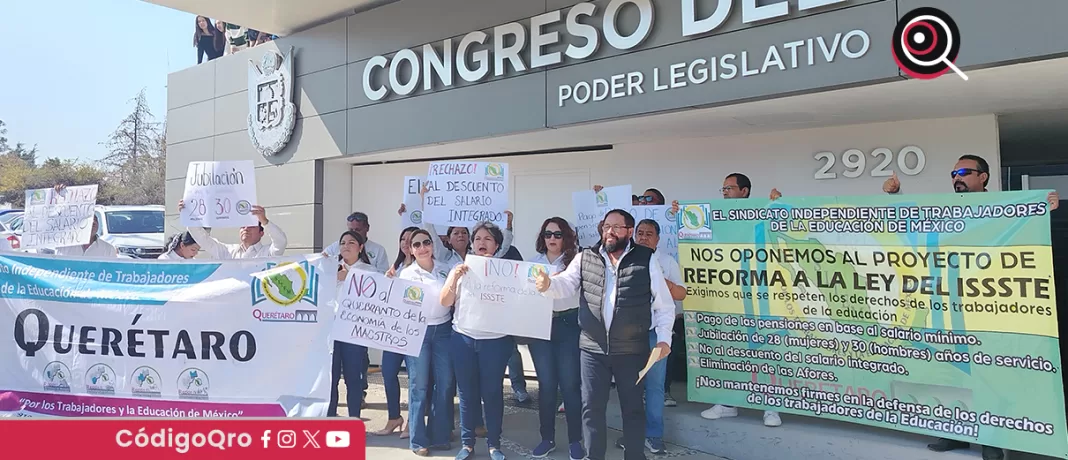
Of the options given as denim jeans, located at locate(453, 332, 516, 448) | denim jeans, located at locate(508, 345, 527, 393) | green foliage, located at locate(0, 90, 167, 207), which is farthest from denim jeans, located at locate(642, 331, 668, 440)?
green foliage, located at locate(0, 90, 167, 207)

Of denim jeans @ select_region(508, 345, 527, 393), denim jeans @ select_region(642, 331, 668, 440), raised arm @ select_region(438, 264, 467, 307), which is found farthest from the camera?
denim jeans @ select_region(508, 345, 527, 393)

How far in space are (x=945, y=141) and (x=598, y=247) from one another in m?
3.64

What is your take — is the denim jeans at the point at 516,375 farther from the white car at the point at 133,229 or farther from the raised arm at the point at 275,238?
the white car at the point at 133,229

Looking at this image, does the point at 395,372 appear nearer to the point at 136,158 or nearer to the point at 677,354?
the point at 677,354

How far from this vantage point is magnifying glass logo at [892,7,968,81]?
506 centimetres

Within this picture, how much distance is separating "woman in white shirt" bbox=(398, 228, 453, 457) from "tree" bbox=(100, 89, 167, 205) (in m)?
37.2

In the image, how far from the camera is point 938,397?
194 inches

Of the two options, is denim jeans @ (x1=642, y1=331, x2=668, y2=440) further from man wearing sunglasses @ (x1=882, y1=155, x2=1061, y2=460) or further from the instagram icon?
the instagram icon

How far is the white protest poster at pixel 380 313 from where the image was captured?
18.4 ft

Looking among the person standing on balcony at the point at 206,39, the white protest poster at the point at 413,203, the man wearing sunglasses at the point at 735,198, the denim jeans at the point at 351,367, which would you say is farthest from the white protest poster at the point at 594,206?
the person standing on balcony at the point at 206,39

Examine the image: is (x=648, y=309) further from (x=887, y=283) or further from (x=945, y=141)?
(x=945, y=141)

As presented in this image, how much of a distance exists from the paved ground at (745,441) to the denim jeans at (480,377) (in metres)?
0.35

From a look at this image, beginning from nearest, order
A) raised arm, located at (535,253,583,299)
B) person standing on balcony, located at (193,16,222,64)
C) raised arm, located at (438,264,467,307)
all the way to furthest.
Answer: raised arm, located at (535,253,583,299) → raised arm, located at (438,264,467,307) → person standing on balcony, located at (193,16,222,64)

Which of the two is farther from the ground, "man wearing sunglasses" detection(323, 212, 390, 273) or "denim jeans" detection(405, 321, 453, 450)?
"man wearing sunglasses" detection(323, 212, 390, 273)
